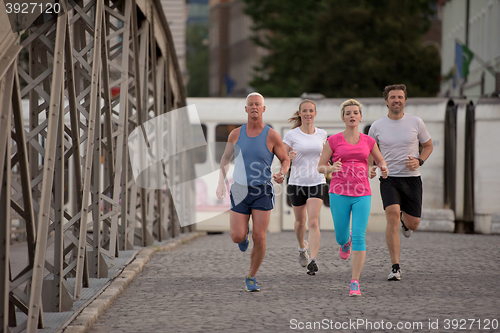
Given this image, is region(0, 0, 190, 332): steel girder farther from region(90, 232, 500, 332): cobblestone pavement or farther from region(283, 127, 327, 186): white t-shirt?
region(283, 127, 327, 186): white t-shirt

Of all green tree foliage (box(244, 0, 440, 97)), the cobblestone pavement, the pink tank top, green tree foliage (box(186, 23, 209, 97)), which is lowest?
the cobblestone pavement

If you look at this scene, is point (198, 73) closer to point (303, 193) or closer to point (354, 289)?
point (303, 193)

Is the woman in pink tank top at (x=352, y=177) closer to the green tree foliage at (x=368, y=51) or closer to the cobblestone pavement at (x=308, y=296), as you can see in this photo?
the cobblestone pavement at (x=308, y=296)

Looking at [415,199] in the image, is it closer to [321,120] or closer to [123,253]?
[123,253]

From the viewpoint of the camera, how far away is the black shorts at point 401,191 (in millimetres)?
8820

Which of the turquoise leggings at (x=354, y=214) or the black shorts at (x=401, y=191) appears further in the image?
the black shorts at (x=401, y=191)

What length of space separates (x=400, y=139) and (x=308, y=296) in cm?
206

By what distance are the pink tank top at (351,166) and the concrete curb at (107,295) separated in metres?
2.19

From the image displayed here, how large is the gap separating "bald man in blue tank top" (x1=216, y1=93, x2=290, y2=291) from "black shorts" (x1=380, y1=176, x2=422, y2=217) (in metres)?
1.37

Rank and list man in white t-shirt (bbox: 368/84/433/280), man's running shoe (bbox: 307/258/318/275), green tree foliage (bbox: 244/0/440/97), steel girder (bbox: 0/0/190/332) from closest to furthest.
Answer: steel girder (bbox: 0/0/190/332)
man in white t-shirt (bbox: 368/84/433/280)
man's running shoe (bbox: 307/258/318/275)
green tree foliage (bbox: 244/0/440/97)

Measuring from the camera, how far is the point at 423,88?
126ft

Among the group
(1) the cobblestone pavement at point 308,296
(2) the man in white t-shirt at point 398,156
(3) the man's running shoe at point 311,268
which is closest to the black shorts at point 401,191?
(2) the man in white t-shirt at point 398,156

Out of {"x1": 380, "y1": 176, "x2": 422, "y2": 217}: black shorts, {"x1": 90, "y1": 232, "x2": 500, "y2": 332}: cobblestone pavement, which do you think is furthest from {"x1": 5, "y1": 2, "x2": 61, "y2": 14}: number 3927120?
{"x1": 380, "y1": 176, "x2": 422, "y2": 217}: black shorts

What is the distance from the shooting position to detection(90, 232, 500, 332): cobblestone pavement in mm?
6367
